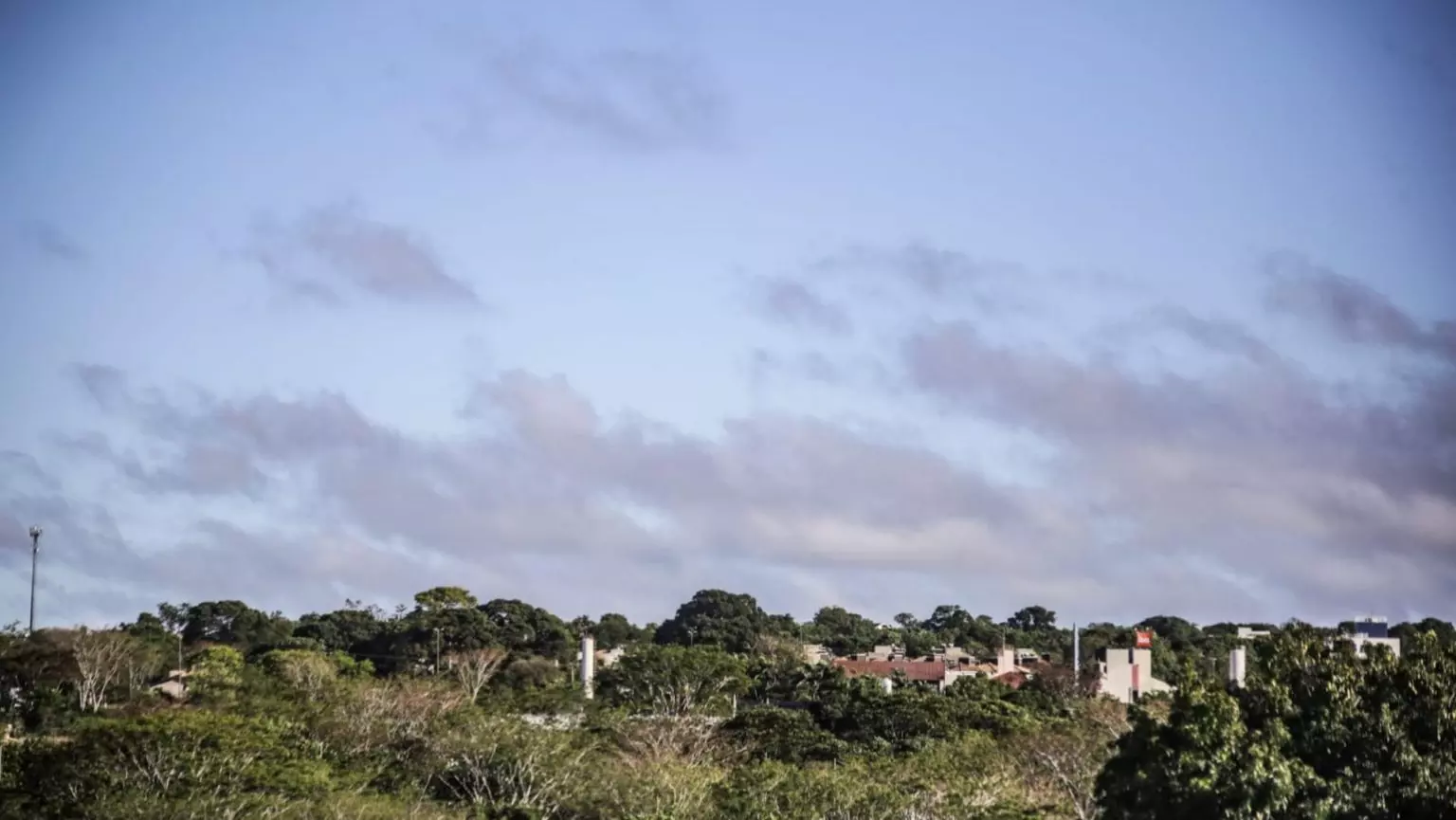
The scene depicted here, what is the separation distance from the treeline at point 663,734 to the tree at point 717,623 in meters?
8.23

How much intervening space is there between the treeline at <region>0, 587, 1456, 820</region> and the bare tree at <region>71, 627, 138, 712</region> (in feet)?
0.48

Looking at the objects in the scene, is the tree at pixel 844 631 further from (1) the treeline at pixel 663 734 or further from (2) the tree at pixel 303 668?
(2) the tree at pixel 303 668

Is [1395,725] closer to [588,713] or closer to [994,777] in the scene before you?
[994,777]

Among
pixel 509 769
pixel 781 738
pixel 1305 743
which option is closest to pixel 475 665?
pixel 781 738

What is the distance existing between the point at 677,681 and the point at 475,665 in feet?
68.9

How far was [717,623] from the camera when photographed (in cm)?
11525

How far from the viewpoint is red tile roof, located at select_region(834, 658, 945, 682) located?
85.3 meters

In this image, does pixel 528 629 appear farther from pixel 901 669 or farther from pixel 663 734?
pixel 663 734

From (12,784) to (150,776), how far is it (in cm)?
355

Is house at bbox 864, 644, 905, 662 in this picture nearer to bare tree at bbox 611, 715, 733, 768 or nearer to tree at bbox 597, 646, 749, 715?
tree at bbox 597, 646, 749, 715

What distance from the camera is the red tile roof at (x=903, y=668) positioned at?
280ft

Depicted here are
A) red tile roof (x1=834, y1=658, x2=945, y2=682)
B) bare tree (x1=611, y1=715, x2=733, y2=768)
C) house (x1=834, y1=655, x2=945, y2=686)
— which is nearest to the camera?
bare tree (x1=611, y1=715, x2=733, y2=768)

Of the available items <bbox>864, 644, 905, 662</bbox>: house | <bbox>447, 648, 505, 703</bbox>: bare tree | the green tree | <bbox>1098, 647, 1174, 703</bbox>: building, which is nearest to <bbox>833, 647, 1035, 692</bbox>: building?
<bbox>1098, 647, 1174, 703</bbox>: building

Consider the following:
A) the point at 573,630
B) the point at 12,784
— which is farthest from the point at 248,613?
the point at 12,784
